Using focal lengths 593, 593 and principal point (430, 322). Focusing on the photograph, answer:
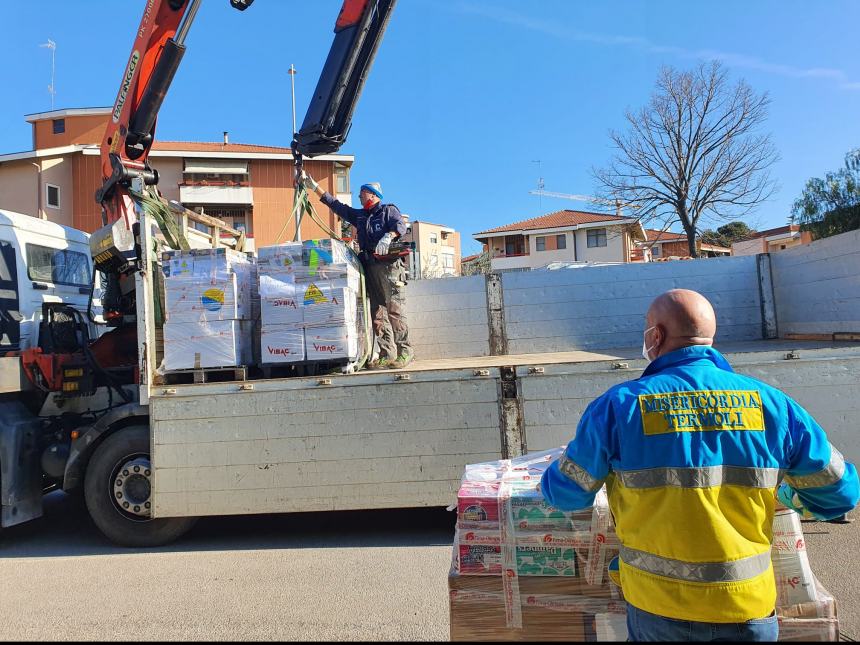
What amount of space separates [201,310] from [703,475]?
4524mm

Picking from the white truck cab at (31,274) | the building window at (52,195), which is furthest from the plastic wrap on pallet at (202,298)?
the building window at (52,195)

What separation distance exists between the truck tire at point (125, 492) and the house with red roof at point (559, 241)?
45462 mm

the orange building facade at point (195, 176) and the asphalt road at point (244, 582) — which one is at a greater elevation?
the orange building facade at point (195, 176)

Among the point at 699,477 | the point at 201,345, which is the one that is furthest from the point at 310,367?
the point at 699,477

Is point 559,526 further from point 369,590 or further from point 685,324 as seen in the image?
point 369,590

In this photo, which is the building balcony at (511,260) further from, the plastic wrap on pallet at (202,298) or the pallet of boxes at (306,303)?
the plastic wrap on pallet at (202,298)

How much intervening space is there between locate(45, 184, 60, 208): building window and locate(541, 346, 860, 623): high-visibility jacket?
3875 cm

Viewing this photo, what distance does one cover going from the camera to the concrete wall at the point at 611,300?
6789 millimetres

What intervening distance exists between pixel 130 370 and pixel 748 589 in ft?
19.6

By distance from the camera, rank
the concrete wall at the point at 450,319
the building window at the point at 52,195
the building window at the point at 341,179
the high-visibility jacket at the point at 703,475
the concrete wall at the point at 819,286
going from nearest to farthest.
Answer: the high-visibility jacket at the point at 703,475 < the concrete wall at the point at 819,286 < the concrete wall at the point at 450,319 < the building window at the point at 52,195 < the building window at the point at 341,179

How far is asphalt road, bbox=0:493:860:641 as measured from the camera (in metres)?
3.80

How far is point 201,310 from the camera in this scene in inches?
207

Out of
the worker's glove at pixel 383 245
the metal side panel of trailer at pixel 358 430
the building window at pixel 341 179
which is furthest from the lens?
the building window at pixel 341 179

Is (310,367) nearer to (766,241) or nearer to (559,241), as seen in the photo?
(559,241)
